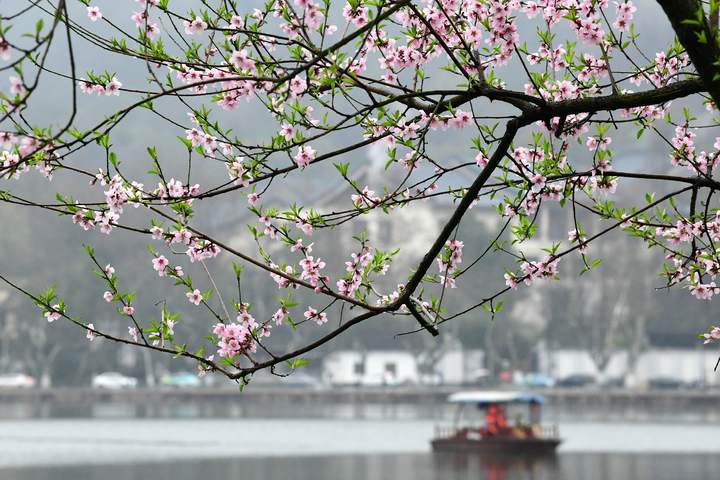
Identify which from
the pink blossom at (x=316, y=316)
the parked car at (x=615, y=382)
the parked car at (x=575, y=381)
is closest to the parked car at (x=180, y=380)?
the parked car at (x=575, y=381)

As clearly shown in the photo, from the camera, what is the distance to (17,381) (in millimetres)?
83688

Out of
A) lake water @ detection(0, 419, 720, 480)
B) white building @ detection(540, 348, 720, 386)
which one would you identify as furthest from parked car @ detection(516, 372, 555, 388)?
lake water @ detection(0, 419, 720, 480)

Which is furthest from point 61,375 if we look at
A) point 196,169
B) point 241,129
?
point 241,129

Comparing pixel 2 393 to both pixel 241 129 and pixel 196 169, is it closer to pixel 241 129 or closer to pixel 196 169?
pixel 196 169

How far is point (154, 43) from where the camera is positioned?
6508mm

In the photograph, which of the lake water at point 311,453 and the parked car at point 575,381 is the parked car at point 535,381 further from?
the lake water at point 311,453

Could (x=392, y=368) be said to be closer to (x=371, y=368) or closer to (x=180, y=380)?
(x=371, y=368)

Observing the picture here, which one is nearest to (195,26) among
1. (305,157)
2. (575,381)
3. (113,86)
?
(113,86)

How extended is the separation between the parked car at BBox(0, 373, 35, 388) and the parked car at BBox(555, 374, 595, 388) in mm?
34902

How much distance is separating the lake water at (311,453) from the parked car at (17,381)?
12.9 meters

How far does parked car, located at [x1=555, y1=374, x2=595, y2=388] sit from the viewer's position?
83.3 metres

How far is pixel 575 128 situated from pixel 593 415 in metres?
74.8

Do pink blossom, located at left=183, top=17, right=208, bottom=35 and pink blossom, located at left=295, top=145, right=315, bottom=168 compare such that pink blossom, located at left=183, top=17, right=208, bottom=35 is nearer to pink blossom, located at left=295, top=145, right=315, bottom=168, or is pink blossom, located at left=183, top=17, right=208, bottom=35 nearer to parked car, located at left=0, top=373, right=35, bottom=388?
pink blossom, located at left=295, top=145, right=315, bottom=168

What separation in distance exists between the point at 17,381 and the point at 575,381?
122 feet
